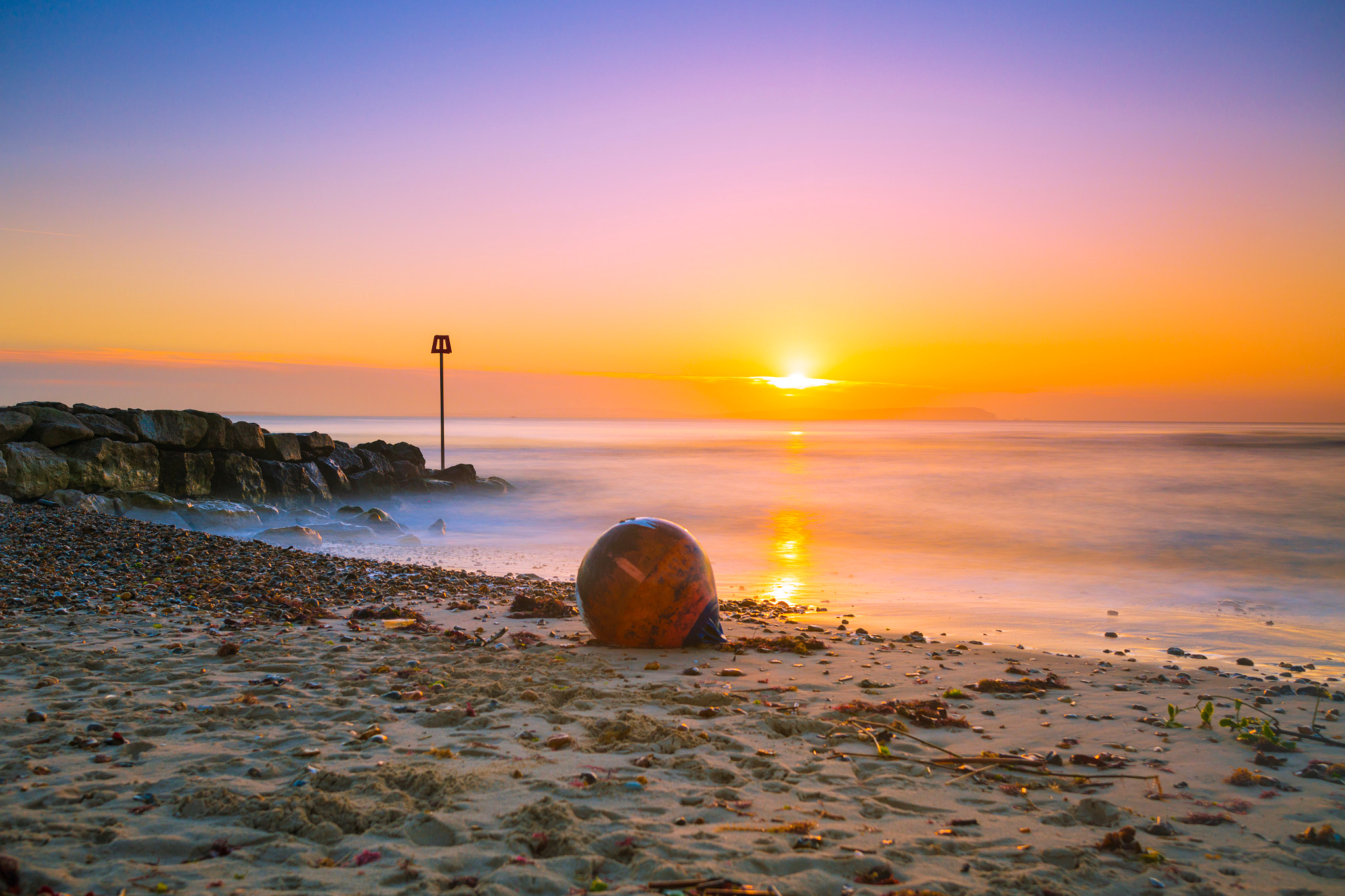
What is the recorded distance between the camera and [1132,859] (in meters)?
2.88

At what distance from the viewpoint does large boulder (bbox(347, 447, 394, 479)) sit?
70.9 ft

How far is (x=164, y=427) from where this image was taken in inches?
636

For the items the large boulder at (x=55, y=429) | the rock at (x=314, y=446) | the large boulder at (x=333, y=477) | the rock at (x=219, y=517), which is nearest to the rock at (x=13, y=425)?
the large boulder at (x=55, y=429)

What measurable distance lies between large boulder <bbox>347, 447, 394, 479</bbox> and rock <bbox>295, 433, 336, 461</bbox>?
1047mm

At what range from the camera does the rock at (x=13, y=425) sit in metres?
12.9

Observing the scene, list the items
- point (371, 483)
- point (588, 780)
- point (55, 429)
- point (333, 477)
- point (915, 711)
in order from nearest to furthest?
point (588, 780)
point (915, 711)
point (55, 429)
point (333, 477)
point (371, 483)

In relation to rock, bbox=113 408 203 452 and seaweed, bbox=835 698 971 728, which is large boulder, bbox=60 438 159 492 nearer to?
rock, bbox=113 408 203 452

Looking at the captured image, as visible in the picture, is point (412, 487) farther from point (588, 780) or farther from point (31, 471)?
point (588, 780)

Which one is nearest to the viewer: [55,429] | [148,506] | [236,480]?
[148,506]

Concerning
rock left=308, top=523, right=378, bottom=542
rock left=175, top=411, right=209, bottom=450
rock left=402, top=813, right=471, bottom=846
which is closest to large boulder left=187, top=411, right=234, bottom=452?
rock left=175, top=411, right=209, bottom=450

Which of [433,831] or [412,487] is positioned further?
[412,487]

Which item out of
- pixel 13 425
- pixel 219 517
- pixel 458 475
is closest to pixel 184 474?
pixel 219 517

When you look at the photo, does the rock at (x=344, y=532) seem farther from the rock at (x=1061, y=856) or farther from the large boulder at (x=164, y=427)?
the rock at (x=1061, y=856)

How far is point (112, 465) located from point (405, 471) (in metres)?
8.57
